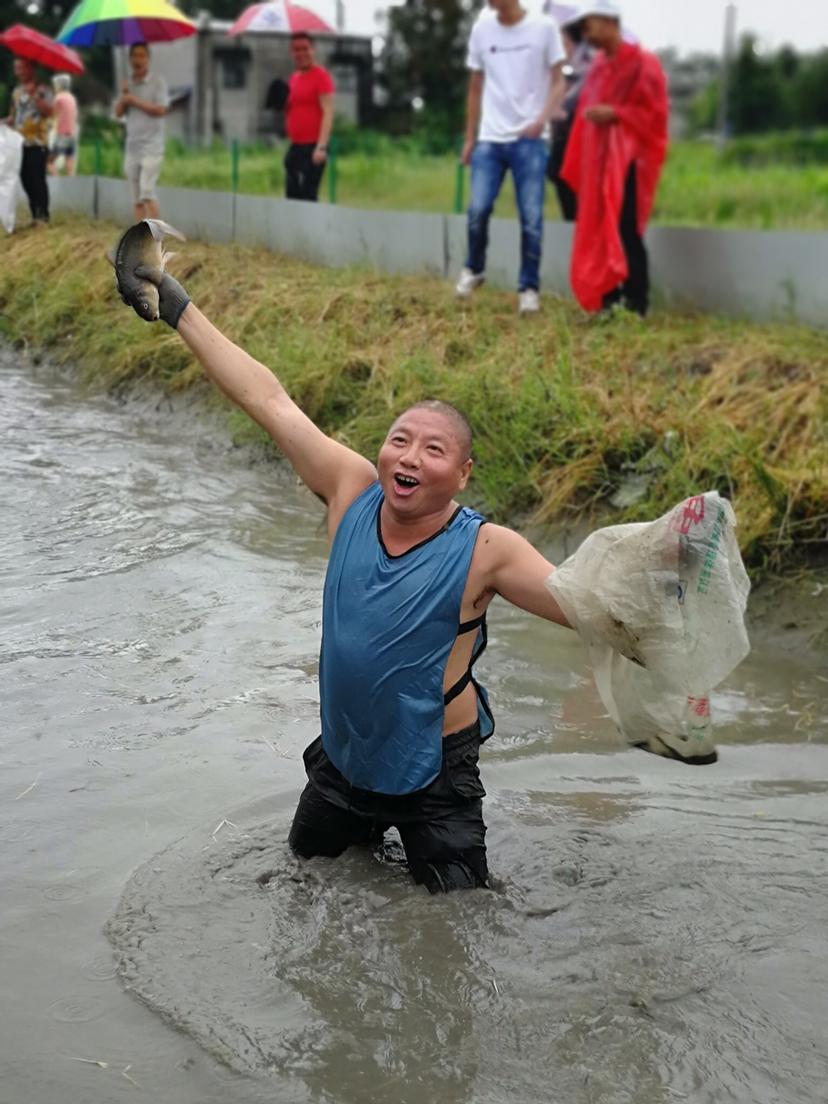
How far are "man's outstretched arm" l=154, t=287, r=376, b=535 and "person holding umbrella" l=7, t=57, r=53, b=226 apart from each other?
1016cm

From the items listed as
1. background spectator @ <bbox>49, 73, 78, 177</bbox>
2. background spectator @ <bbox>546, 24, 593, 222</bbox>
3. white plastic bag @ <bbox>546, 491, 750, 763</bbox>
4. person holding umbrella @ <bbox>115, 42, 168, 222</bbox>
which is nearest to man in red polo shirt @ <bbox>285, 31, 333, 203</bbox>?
person holding umbrella @ <bbox>115, 42, 168, 222</bbox>

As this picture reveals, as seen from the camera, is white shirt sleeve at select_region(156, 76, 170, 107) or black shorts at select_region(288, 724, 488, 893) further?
white shirt sleeve at select_region(156, 76, 170, 107)

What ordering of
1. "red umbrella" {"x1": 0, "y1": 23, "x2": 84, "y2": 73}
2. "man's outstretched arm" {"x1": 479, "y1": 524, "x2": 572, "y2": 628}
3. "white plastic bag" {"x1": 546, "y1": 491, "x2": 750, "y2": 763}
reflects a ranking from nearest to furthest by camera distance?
1. "white plastic bag" {"x1": 546, "y1": 491, "x2": 750, "y2": 763}
2. "man's outstretched arm" {"x1": 479, "y1": 524, "x2": 572, "y2": 628}
3. "red umbrella" {"x1": 0, "y1": 23, "x2": 84, "y2": 73}

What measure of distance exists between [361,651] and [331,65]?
1223 inches

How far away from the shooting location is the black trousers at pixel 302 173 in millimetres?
11961

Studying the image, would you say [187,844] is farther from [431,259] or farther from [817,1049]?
[431,259]

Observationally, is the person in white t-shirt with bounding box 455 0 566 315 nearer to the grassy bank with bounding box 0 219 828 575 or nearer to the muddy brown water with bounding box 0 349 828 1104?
the grassy bank with bounding box 0 219 828 575

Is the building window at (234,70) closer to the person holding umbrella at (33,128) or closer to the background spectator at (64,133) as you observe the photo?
the background spectator at (64,133)

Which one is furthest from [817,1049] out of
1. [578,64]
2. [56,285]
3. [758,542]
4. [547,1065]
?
[56,285]

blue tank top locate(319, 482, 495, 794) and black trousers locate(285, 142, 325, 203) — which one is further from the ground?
black trousers locate(285, 142, 325, 203)

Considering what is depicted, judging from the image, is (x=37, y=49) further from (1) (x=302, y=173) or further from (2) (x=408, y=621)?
(2) (x=408, y=621)

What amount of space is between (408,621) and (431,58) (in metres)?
32.9

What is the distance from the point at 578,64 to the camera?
33.4 ft

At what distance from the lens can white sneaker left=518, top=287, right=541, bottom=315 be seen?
909 centimetres
